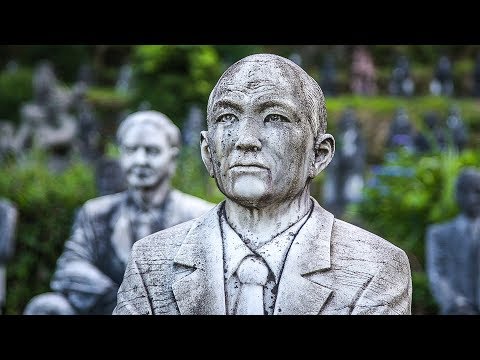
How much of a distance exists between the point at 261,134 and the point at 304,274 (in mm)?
608

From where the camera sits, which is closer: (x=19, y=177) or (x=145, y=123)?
(x=145, y=123)

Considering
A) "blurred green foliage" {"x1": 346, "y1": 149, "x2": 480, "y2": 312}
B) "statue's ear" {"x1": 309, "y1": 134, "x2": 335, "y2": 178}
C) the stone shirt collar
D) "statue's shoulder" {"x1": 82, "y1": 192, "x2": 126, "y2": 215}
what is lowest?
the stone shirt collar

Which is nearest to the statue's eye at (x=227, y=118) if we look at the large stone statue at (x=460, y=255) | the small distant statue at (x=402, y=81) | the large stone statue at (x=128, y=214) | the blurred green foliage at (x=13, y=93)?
the large stone statue at (x=128, y=214)

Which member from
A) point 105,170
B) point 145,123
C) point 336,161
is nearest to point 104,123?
point 336,161

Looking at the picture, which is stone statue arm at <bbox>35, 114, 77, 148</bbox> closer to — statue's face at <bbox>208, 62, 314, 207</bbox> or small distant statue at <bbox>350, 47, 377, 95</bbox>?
small distant statue at <bbox>350, 47, 377, 95</bbox>

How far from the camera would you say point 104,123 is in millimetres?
24391

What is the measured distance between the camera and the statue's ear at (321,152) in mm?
5094

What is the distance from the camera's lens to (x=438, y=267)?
41.4 feet

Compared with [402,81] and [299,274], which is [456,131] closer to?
[402,81]

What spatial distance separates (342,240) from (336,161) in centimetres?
1386

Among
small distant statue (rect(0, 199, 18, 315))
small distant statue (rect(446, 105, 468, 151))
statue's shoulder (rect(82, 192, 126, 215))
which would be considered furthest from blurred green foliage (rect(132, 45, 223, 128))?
statue's shoulder (rect(82, 192, 126, 215))

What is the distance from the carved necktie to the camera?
16.2 feet

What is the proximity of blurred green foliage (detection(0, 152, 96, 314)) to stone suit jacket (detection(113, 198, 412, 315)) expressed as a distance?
895cm

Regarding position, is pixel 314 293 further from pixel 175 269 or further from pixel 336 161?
pixel 336 161
